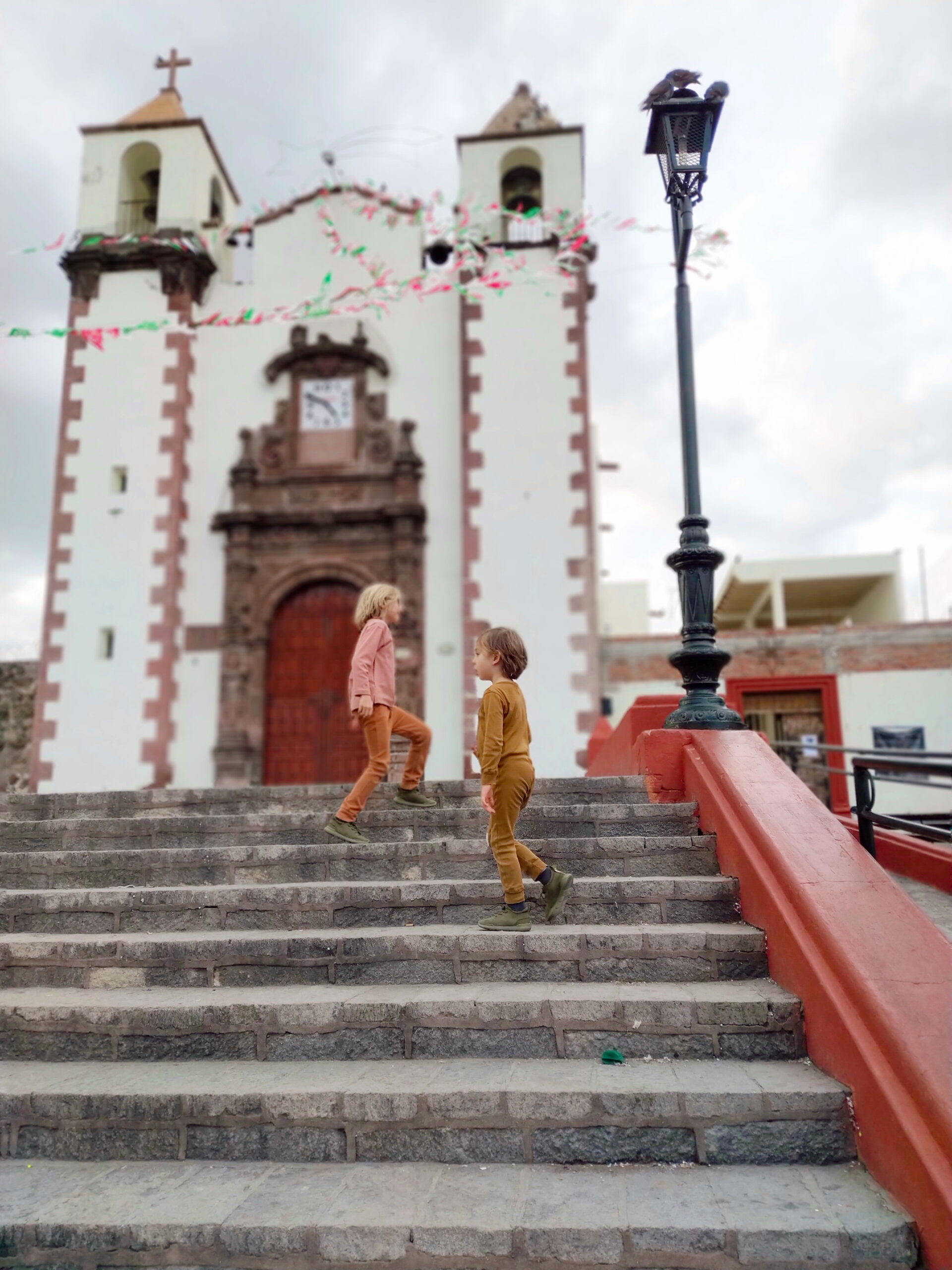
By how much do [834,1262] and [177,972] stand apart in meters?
2.68

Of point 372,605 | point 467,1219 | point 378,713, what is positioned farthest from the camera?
point 372,605

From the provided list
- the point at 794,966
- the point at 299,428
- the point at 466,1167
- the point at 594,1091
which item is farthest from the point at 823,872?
the point at 299,428

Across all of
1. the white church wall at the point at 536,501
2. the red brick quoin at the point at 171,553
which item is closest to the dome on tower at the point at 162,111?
the red brick quoin at the point at 171,553

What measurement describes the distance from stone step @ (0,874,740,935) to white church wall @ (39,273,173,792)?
8087mm

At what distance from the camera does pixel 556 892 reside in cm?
390

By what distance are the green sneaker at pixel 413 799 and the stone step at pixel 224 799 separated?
145 millimetres

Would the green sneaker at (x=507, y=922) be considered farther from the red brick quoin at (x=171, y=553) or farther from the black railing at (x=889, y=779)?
the red brick quoin at (x=171, y=553)

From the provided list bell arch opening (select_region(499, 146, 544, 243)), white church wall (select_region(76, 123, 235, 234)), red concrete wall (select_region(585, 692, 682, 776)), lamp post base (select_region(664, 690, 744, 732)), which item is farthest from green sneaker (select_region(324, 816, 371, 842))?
white church wall (select_region(76, 123, 235, 234))

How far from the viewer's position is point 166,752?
1227cm

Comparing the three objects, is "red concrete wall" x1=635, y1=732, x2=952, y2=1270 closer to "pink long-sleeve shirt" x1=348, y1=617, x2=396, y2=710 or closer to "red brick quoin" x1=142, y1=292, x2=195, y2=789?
"pink long-sleeve shirt" x1=348, y1=617, x2=396, y2=710

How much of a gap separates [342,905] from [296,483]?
10085mm

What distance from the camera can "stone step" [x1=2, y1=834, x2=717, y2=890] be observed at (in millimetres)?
4418

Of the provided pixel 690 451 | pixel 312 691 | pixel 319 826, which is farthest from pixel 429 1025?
pixel 312 691

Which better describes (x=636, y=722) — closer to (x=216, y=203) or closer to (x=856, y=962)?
(x=856, y=962)
